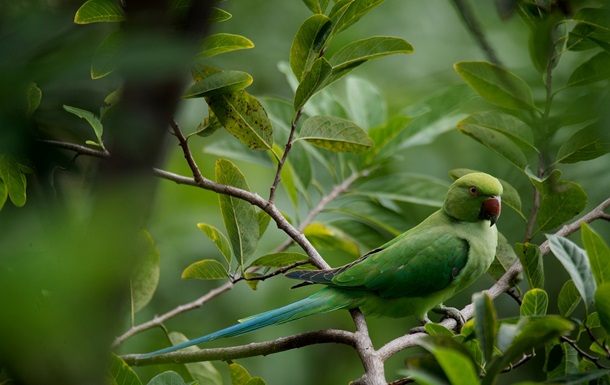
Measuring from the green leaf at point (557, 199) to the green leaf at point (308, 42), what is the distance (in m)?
0.69

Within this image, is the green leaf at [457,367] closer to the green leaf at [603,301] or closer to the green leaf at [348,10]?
the green leaf at [603,301]

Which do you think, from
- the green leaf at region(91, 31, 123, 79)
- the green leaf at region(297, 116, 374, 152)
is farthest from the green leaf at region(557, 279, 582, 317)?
the green leaf at region(91, 31, 123, 79)

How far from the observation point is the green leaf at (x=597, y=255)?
1373 millimetres

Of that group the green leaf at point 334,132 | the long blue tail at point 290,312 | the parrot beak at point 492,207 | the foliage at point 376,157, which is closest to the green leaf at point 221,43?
the foliage at point 376,157

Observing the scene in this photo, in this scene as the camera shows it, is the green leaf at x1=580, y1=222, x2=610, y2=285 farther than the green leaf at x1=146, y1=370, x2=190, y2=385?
No

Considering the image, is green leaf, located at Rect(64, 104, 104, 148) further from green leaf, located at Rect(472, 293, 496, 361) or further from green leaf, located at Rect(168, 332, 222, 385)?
green leaf, located at Rect(168, 332, 222, 385)

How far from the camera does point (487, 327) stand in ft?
4.17

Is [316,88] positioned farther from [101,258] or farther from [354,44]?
[101,258]

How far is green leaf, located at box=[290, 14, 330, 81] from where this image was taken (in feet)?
6.27

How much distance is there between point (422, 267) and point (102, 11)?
4.81 feet

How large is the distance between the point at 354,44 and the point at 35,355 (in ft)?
4.94

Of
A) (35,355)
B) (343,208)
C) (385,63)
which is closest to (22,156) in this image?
(35,355)

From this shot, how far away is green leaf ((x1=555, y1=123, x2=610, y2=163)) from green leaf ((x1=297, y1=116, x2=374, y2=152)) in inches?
22.4

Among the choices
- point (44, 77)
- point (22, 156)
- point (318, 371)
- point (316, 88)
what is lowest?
point (318, 371)
